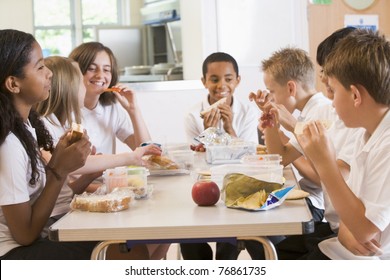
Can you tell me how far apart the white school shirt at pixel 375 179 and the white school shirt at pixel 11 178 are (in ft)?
2.51

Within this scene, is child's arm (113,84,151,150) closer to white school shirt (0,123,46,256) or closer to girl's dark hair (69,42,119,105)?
girl's dark hair (69,42,119,105)

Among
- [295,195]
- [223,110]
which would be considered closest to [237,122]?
[223,110]

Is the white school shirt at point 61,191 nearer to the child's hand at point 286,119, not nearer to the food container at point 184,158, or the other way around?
the food container at point 184,158

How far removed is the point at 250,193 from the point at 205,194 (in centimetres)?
10

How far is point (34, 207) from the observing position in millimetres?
1586

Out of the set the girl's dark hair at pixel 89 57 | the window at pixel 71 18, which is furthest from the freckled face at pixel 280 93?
the window at pixel 71 18

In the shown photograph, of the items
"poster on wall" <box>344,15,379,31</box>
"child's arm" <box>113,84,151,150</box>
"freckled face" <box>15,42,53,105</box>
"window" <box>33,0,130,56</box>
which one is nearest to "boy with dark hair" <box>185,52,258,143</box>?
"child's arm" <box>113,84,151,150</box>

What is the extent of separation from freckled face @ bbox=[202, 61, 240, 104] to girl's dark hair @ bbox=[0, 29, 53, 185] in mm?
1354

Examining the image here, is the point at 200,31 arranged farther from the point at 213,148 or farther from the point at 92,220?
the point at 92,220

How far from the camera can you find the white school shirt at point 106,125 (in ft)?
8.42

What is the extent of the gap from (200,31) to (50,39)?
366cm

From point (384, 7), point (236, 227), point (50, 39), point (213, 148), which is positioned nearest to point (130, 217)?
point (236, 227)

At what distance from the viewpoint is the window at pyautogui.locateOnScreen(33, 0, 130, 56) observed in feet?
25.7

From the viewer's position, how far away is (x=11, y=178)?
1524mm
